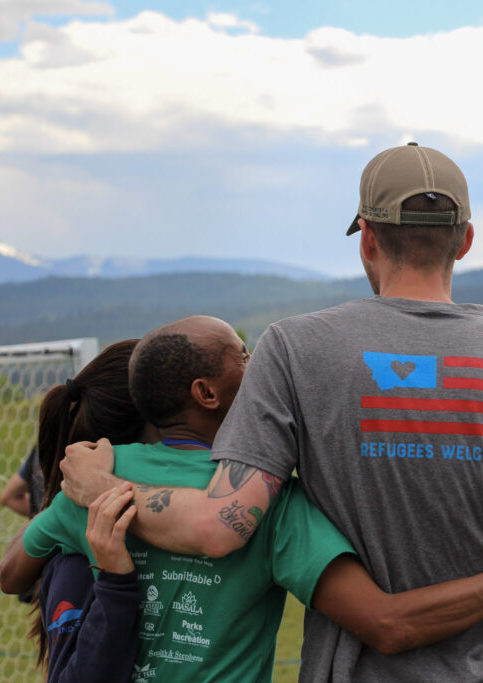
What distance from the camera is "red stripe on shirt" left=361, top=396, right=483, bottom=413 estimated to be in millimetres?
1648

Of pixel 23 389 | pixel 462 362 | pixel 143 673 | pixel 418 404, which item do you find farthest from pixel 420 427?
pixel 23 389

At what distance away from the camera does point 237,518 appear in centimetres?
162

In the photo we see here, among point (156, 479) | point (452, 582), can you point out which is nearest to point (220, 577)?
point (156, 479)

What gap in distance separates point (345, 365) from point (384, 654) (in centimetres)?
59

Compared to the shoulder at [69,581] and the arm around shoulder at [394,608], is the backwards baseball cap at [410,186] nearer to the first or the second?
the arm around shoulder at [394,608]

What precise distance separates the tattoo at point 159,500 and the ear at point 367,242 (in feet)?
2.22

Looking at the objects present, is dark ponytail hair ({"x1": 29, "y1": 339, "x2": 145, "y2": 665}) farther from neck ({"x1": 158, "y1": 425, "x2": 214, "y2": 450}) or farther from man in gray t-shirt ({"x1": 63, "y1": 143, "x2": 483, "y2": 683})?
man in gray t-shirt ({"x1": 63, "y1": 143, "x2": 483, "y2": 683})

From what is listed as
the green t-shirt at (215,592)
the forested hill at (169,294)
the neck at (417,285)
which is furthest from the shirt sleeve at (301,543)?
the forested hill at (169,294)

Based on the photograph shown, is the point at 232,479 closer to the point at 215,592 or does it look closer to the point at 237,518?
the point at 237,518

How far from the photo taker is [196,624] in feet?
5.64

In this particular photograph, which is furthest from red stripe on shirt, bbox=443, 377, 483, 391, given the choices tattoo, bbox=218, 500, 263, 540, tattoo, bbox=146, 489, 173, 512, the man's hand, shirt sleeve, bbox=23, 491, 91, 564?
shirt sleeve, bbox=23, 491, 91, 564

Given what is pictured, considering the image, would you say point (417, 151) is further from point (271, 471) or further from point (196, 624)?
point (196, 624)

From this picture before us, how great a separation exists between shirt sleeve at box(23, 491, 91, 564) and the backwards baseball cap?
0.92 m

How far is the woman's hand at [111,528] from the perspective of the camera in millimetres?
1687
